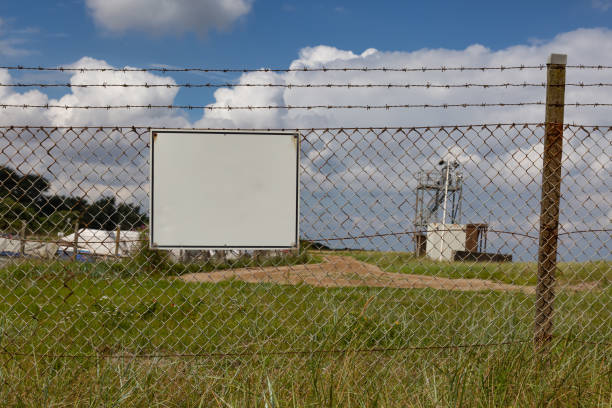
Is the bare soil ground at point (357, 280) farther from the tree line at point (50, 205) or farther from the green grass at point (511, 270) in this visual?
the tree line at point (50, 205)

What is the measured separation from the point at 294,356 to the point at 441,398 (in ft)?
4.29

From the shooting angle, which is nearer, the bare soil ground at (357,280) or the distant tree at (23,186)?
the distant tree at (23,186)

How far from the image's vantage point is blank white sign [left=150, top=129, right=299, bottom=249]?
12.5 ft

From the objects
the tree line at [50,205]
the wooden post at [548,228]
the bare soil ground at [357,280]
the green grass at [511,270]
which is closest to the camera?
the tree line at [50,205]

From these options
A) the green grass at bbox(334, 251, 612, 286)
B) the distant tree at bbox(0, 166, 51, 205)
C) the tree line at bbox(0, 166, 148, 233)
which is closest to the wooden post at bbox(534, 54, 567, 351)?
the green grass at bbox(334, 251, 612, 286)

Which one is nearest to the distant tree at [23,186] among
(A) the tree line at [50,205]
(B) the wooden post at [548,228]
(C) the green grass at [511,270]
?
(A) the tree line at [50,205]

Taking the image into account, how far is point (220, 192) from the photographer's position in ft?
12.6

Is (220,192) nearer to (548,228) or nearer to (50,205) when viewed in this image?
(50,205)

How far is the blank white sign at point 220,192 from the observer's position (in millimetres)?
3818

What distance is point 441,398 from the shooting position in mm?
3012

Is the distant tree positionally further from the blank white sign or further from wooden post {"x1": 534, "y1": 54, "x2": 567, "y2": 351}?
wooden post {"x1": 534, "y1": 54, "x2": 567, "y2": 351}

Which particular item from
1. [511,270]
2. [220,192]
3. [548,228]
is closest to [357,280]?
[511,270]

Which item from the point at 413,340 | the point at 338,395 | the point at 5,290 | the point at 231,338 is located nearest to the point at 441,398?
the point at 338,395

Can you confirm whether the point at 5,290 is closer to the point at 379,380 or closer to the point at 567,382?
the point at 379,380
